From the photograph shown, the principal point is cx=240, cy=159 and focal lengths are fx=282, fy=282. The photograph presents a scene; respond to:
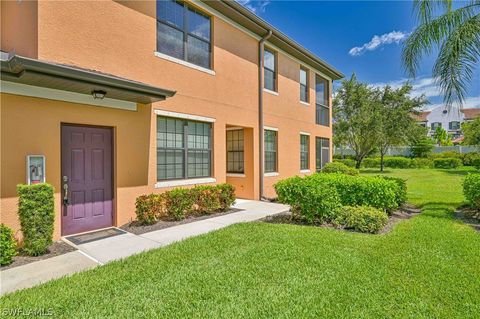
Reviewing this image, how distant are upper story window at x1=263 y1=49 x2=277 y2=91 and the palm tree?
557 centimetres

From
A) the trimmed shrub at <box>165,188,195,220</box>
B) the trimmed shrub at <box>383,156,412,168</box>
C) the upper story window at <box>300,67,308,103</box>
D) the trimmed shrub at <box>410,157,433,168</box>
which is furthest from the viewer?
the trimmed shrub at <box>383,156,412,168</box>

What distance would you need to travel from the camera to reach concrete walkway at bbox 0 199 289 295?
4.32 metres

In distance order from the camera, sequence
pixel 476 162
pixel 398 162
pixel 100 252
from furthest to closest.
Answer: pixel 398 162 → pixel 476 162 → pixel 100 252

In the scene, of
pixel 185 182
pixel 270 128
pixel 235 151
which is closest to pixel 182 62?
pixel 185 182

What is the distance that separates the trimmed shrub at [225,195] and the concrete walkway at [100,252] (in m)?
0.87

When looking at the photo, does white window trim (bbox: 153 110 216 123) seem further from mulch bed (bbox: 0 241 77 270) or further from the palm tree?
the palm tree

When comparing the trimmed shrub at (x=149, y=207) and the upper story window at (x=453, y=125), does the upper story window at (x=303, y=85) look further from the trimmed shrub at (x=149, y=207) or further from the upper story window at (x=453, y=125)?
the upper story window at (x=453, y=125)

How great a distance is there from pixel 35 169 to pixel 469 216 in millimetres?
11530

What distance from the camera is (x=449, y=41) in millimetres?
8438

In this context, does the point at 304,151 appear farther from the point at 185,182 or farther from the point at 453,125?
the point at 453,125

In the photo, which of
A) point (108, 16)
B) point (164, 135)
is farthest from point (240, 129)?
point (108, 16)

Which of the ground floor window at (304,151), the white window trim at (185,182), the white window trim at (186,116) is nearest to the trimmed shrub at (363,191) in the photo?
the white window trim at (185,182)

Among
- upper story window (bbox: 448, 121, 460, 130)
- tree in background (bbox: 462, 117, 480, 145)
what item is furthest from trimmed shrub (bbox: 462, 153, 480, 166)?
upper story window (bbox: 448, 121, 460, 130)

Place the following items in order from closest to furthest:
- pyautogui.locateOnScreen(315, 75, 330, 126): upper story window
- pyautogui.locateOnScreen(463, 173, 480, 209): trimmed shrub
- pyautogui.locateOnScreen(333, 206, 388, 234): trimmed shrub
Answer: pyautogui.locateOnScreen(333, 206, 388, 234): trimmed shrub → pyautogui.locateOnScreen(463, 173, 480, 209): trimmed shrub → pyautogui.locateOnScreen(315, 75, 330, 126): upper story window
